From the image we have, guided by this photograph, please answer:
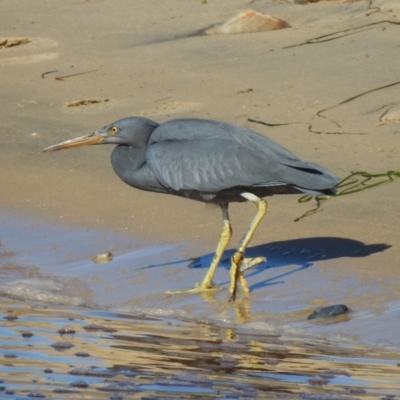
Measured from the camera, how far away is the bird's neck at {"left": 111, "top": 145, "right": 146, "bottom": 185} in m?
7.08

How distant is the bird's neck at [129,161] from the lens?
7078mm

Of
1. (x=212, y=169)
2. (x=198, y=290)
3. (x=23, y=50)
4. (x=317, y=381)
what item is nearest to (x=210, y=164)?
(x=212, y=169)

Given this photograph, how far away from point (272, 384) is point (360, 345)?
0.90 m

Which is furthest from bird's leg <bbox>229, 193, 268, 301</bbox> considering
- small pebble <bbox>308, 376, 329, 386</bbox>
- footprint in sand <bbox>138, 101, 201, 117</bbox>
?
footprint in sand <bbox>138, 101, 201, 117</bbox>

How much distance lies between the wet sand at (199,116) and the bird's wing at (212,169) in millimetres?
608

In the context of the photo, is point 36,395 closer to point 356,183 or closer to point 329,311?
point 329,311

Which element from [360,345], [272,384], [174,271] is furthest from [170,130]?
[272,384]

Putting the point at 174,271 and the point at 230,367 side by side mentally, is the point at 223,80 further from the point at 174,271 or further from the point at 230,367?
the point at 230,367

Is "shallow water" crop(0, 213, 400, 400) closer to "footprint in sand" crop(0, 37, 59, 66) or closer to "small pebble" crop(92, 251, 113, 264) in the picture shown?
"small pebble" crop(92, 251, 113, 264)

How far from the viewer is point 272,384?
187 inches

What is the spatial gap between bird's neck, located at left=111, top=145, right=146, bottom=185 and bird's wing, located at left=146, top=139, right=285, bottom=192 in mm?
203

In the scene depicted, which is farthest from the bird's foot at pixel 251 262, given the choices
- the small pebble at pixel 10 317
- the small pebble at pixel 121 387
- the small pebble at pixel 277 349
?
the small pebble at pixel 121 387

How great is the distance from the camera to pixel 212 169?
6812 millimetres

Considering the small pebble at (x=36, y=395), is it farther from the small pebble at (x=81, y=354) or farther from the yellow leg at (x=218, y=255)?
the yellow leg at (x=218, y=255)
